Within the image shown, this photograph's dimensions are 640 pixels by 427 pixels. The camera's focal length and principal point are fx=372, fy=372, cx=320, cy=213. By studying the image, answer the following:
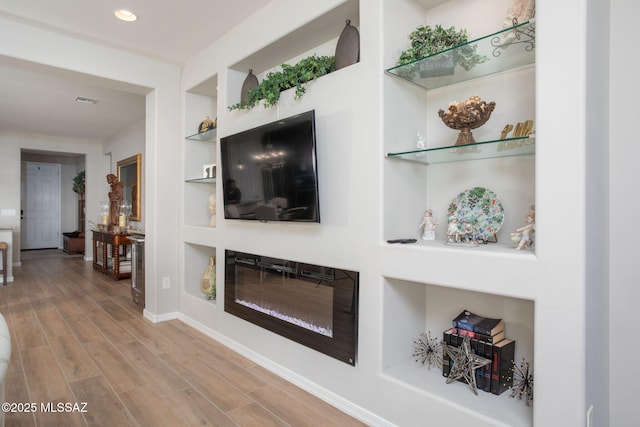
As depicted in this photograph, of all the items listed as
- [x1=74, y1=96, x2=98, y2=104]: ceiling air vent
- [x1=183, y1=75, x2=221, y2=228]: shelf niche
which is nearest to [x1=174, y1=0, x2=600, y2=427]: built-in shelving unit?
[x1=183, y1=75, x2=221, y2=228]: shelf niche

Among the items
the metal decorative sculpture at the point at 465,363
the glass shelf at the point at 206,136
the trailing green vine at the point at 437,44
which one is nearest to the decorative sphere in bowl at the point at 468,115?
the trailing green vine at the point at 437,44

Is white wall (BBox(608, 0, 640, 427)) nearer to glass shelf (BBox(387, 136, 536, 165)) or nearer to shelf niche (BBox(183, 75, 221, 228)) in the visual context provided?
glass shelf (BBox(387, 136, 536, 165))

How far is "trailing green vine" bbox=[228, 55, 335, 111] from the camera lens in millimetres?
2408

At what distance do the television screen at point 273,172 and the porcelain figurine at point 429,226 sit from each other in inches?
24.7

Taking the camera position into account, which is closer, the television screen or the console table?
the television screen

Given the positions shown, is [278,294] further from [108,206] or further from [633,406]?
[108,206]

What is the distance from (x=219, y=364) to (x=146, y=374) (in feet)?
1.64

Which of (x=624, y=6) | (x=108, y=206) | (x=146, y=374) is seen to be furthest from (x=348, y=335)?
(x=108, y=206)

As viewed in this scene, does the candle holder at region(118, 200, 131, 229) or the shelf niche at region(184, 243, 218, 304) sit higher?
the candle holder at region(118, 200, 131, 229)

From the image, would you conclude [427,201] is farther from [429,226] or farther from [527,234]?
[527,234]

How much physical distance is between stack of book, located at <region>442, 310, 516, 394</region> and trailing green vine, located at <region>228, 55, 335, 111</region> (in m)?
1.72

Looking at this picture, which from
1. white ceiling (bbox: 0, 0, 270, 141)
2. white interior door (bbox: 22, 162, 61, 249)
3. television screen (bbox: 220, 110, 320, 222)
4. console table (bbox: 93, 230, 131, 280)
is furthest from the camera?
white interior door (bbox: 22, 162, 61, 249)

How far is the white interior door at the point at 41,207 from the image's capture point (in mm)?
9867

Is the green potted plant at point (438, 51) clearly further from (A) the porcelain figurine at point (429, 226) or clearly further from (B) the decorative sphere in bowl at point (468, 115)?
(A) the porcelain figurine at point (429, 226)
